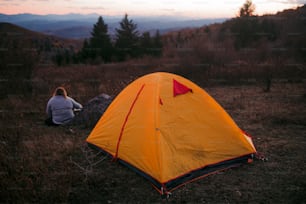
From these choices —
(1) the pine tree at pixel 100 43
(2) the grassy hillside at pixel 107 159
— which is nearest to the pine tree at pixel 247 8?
(1) the pine tree at pixel 100 43

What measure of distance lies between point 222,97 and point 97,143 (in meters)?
5.98

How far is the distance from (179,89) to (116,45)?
2662cm

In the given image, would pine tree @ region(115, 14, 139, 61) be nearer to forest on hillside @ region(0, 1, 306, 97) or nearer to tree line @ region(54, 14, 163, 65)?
tree line @ region(54, 14, 163, 65)

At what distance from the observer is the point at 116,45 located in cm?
3062

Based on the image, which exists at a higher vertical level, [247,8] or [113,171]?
[247,8]

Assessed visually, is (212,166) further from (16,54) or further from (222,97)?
(16,54)

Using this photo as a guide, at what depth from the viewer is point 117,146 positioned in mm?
5051

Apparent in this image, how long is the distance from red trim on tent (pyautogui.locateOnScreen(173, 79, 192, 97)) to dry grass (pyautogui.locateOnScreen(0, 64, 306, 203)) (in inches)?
61.7

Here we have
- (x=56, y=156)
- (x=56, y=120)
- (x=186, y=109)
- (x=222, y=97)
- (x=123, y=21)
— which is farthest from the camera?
(x=123, y=21)

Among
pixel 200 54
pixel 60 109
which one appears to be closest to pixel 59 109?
pixel 60 109

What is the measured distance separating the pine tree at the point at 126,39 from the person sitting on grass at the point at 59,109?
2102 cm

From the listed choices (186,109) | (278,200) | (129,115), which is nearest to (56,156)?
(129,115)

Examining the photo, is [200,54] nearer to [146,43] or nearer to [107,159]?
[107,159]

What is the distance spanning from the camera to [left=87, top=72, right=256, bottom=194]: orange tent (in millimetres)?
4372
